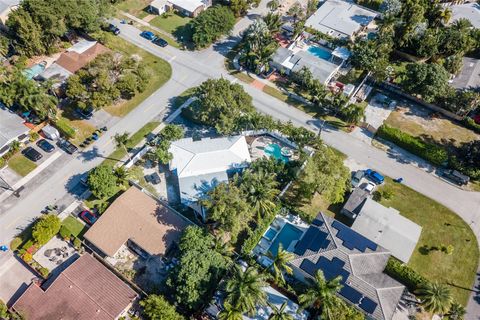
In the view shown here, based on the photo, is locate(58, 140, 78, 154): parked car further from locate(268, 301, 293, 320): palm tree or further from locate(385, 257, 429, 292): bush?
locate(385, 257, 429, 292): bush

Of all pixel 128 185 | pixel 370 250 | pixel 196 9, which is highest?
pixel 196 9

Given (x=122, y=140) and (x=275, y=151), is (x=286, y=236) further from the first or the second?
(x=122, y=140)

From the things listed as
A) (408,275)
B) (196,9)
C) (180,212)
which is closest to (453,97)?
(408,275)

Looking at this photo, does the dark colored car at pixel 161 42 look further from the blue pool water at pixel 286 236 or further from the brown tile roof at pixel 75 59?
the blue pool water at pixel 286 236

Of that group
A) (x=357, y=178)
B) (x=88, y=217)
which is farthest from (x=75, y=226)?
(x=357, y=178)

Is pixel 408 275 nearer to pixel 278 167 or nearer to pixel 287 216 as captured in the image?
pixel 287 216
